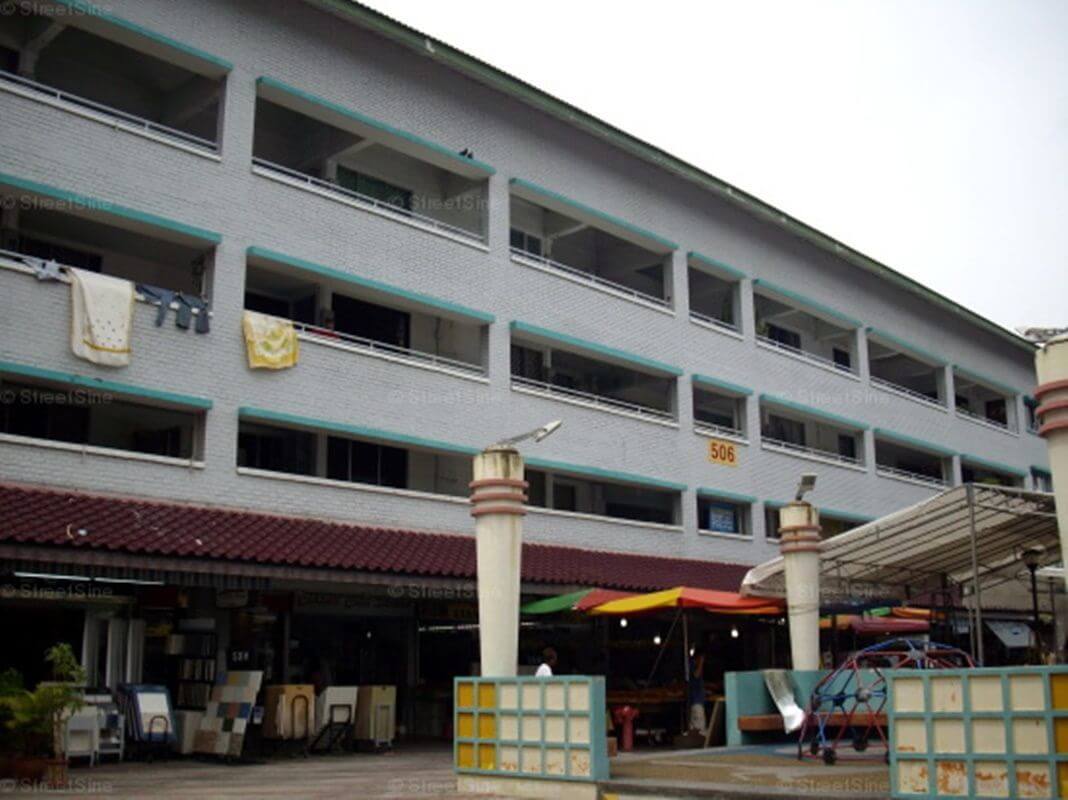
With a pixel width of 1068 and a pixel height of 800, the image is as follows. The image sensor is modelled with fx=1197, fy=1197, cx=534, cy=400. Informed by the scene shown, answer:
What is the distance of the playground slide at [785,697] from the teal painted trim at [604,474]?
8378 mm

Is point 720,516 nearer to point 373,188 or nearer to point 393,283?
point 393,283

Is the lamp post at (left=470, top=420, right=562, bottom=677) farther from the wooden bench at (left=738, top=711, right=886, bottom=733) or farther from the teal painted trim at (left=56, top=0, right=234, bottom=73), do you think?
the teal painted trim at (left=56, top=0, right=234, bottom=73)

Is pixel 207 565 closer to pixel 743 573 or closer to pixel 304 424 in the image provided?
pixel 304 424

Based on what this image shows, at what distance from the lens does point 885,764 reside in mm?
14648

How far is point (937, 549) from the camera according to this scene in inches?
814

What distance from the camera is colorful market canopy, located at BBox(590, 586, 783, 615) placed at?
19.5 m

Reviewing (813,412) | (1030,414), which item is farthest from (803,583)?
(1030,414)

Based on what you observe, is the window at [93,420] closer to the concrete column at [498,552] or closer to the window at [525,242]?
the concrete column at [498,552]

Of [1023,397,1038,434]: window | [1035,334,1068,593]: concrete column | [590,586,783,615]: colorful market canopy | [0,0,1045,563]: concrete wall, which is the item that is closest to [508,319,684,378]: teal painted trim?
[0,0,1045,563]: concrete wall

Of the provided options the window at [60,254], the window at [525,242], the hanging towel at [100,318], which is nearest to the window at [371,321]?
the window at [525,242]

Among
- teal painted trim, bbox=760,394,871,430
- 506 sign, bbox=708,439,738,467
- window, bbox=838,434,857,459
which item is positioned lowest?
506 sign, bbox=708,439,738,467

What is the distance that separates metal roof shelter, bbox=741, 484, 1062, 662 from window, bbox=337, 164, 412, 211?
11.3 meters

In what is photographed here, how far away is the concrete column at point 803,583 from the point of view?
62.8 feet

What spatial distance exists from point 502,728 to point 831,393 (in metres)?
24.1
